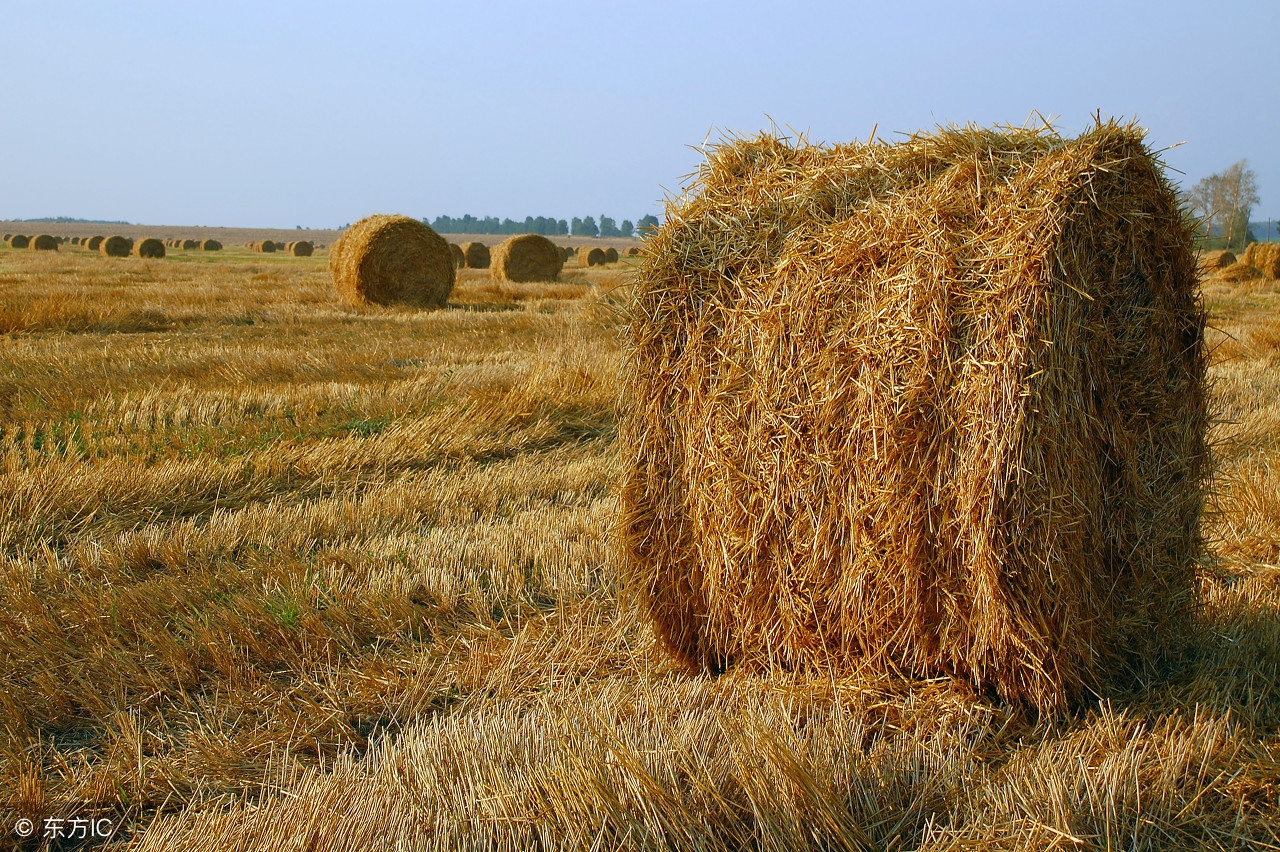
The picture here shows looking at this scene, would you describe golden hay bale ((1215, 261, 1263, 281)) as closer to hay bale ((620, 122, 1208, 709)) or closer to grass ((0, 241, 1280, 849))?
grass ((0, 241, 1280, 849))

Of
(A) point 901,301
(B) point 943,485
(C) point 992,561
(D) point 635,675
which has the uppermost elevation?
(A) point 901,301

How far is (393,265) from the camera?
17359 millimetres

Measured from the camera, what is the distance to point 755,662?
3.58 metres

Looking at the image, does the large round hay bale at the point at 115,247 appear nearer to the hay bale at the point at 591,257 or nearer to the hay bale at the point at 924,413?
the hay bale at the point at 591,257

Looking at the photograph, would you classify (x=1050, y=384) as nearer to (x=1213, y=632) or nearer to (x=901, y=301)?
(x=901, y=301)

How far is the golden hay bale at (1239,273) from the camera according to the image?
24.8 m

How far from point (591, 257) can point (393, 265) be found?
841 inches

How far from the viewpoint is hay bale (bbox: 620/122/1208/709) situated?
288 cm

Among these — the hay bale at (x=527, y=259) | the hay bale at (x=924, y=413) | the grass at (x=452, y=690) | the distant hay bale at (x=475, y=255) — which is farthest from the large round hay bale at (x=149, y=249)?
the hay bale at (x=924, y=413)

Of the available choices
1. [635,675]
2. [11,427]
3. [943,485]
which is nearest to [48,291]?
[11,427]

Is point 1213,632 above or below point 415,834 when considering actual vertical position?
above

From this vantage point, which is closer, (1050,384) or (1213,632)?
(1050,384)

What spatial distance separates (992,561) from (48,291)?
17.4m

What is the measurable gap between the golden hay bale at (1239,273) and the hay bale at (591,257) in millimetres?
21980
